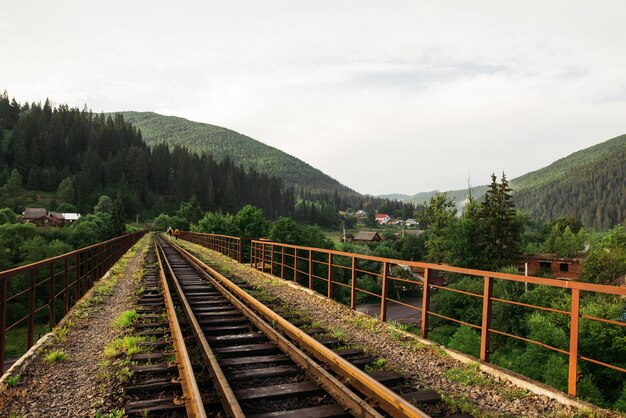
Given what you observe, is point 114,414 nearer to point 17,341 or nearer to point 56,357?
point 56,357

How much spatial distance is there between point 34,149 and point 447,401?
175928 millimetres

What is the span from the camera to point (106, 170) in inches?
5945

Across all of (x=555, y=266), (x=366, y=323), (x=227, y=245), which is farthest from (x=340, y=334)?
(x=555, y=266)

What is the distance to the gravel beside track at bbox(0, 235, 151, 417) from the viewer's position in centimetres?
452

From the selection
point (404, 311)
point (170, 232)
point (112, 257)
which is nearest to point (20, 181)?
point (170, 232)

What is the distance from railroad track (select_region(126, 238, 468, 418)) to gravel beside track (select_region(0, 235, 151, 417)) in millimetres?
609

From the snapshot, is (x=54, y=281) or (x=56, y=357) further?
(x=54, y=281)

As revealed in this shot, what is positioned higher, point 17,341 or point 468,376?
point 468,376

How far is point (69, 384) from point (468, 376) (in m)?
5.04

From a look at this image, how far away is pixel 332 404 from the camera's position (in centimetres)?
429

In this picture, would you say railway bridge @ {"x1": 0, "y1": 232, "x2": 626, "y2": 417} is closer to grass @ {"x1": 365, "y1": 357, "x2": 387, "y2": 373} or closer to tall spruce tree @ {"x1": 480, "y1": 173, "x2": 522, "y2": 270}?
grass @ {"x1": 365, "y1": 357, "x2": 387, "y2": 373}

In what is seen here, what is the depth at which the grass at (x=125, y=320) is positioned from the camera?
Result: 8.02 meters

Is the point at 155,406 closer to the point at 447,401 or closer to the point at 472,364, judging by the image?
the point at 447,401

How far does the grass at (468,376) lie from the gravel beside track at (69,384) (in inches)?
162
